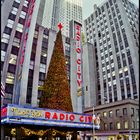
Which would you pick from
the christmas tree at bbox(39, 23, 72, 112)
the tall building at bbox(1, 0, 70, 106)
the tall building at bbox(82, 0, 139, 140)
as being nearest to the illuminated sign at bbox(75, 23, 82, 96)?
the tall building at bbox(1, 0, 70, 106)

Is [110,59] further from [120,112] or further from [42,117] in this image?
[42,117]

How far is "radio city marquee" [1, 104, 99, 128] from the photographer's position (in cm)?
2384

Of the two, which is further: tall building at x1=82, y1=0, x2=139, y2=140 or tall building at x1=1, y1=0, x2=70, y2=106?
tall building at x1=82, y1=0, x2=139, y2=140

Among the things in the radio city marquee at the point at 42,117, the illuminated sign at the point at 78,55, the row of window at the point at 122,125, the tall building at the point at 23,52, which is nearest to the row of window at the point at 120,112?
the row of window at the point at 122,125

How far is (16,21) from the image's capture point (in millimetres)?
47938

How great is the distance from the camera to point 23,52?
38.9 meters

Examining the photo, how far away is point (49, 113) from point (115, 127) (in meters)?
39.2

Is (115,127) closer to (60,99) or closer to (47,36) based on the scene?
(47,36)

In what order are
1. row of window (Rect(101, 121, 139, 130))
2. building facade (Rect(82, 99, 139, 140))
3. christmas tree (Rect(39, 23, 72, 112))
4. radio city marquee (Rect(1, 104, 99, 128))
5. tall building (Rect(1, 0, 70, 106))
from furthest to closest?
row of window (Rect(101, 121, 139, 130)), building facade (Rect(82, 99, 139, 140)), tall building (Rect(1, 0, 70, 106)), christmas tree (Rect(39, 23, 72, 112)), radio city marquee (Rect(1, 104, 99, 128))

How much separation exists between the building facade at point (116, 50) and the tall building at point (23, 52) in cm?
4174

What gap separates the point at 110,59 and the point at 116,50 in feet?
16.2

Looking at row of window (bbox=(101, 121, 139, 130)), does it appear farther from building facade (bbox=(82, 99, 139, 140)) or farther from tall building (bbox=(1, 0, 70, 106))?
tall building (bbox=(1, 0, 70, 106))

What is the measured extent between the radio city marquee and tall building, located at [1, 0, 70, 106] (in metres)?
14.4

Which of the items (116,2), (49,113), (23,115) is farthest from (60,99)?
(116,2)
